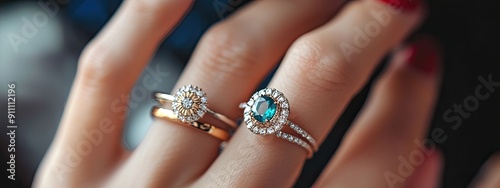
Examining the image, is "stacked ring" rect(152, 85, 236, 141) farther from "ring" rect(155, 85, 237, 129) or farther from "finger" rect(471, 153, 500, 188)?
"finger" rect(471, 153, 500, 188)

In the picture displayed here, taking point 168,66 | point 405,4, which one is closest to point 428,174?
point 405,4

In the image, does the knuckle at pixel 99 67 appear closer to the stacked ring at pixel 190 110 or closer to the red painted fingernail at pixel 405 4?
the stacked ring at pixel 190 110

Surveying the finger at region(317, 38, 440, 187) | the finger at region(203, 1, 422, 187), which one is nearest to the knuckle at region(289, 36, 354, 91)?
the finger at region(203, 1, 422, 187)

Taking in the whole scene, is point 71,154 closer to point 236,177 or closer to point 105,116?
point 105,116

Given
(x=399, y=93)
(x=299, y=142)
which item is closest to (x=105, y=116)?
(x=299, y=142)

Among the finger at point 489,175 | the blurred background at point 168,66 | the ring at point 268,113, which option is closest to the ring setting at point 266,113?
the ring at point 268,113

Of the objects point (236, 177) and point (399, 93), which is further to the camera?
point (399, 93)

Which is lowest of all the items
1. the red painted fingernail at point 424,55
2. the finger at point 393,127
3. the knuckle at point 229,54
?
the finger at point 393,127
